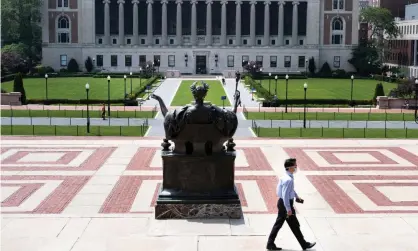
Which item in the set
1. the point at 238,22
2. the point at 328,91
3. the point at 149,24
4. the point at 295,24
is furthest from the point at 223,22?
the point at 328,91

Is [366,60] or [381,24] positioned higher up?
[381,24]

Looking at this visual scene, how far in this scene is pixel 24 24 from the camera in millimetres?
135250

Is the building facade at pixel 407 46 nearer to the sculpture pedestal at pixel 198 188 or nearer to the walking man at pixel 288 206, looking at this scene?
the sculpture pedestal at pixel 198 188

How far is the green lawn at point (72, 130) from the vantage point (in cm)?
4553

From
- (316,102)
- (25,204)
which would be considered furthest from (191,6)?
(25,204)

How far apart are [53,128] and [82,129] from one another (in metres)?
2.04

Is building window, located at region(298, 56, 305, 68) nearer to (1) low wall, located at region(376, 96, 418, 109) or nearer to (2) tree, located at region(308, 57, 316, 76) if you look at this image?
(2) tree, located at region(308, 57, 316, 76)

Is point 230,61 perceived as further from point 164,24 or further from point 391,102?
point 391,102

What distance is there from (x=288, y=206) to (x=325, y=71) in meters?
113

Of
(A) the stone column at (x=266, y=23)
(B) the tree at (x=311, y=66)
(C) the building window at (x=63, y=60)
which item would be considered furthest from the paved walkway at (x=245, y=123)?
(A) the stone column at (x=266, y=23)

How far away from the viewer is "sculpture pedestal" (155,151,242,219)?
21.8 m

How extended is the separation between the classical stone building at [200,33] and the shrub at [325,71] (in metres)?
3.46

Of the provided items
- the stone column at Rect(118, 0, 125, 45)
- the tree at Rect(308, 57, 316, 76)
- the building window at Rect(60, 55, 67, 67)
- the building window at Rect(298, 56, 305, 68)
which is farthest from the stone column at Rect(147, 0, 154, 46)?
the tree at Rect(308, 57, 316, 76)

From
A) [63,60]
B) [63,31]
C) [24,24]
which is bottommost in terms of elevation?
[63,60]
